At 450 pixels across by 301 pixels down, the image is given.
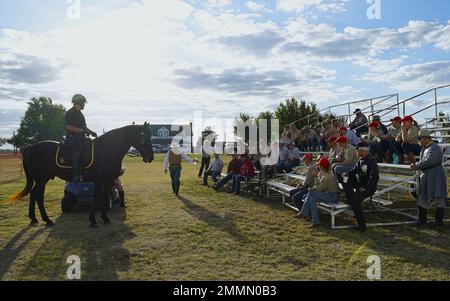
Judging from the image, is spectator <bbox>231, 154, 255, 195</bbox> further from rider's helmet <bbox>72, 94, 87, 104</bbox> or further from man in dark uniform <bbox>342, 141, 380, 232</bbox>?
rider's helmet <bbox>72, 94, 87, 104</bbox>

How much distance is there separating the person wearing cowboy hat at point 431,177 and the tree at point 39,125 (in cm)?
6661

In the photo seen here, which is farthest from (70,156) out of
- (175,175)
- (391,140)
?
(391,140)

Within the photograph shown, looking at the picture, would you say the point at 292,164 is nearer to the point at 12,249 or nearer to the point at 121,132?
the point at 121,132

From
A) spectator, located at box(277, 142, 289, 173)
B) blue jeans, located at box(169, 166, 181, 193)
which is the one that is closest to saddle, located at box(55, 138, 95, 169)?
blue jeans, located at box(169, 166, 181, 193)

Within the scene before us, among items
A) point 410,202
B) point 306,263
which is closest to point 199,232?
point 306,263

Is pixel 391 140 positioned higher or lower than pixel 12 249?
higher

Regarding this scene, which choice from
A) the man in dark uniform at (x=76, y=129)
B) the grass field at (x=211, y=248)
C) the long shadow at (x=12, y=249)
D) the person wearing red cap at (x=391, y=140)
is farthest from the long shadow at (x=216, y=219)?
the person wearing red cap at (x=391, y=140)

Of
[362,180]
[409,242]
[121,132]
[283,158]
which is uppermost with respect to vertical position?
[121,132]

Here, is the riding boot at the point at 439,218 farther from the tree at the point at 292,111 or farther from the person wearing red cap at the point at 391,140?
the tree at the point at 292,111

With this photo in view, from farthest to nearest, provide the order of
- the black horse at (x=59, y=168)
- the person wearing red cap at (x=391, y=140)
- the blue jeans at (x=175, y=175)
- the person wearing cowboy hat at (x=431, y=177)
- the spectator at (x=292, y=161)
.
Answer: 1. the spectator at (x=292, y=161)
2. the blue jeans at (x=175, y=175)
3. the person wearing red cap at (x=391, y=140)
4. the black horse at (x=59, y=168)
5. the person wearing cowboy hat at (x=431, y=177)

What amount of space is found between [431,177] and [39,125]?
71.3 meters

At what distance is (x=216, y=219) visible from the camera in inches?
344

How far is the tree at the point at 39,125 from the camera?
65.8 m
